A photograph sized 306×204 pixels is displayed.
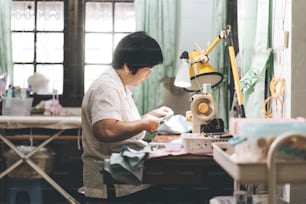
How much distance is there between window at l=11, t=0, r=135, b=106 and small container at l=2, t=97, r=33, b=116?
0.22 metres

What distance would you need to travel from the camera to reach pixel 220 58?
9.37 feet

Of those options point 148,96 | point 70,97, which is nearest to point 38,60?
point 70,97

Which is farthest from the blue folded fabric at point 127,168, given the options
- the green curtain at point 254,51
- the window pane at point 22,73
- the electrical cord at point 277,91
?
the window pane at point 22,73

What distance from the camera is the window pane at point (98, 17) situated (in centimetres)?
300

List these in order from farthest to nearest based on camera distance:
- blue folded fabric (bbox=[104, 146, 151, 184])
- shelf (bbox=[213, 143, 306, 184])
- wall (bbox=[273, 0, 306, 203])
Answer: wall (bbox=[273, 0, 306, 203]), blue folded fabric (bbox=[104, 146, 151, 184]), shelf (bbox=[213, 143, 306, 184])

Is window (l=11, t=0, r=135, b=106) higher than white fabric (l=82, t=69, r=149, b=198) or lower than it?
higher

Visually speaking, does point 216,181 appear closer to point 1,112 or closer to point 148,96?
point 148,96

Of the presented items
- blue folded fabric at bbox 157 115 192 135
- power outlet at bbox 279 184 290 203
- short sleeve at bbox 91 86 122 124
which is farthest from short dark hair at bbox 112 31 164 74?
power outlet at bbox 279 184 290 203

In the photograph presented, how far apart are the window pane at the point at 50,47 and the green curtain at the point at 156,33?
1.73 ft

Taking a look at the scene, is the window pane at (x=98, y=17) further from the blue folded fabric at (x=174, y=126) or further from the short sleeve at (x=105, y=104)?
the short sleeve at (x=105, y=104)

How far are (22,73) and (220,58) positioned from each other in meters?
1.28

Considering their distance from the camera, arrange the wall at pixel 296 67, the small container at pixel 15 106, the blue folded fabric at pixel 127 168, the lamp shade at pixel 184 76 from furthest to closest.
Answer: the small container at pixel 15 106, the lamp shade at pixel 184 76, the wall at pixel 296 67, the blue folded fabric at pixel 127 168

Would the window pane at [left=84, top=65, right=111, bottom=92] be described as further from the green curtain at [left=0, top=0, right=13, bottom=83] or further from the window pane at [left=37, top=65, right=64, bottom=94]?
the green curtain at [left=0, top=0, right=13, bottom=83]

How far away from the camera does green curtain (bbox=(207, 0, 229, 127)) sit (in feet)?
9.39
